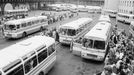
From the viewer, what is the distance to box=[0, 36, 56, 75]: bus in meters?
6.61

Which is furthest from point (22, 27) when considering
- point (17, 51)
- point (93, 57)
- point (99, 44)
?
point (17, 51)

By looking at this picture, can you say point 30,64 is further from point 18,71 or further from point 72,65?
point 72,65

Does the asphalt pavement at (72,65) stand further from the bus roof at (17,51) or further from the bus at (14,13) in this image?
the bus at (14,13)

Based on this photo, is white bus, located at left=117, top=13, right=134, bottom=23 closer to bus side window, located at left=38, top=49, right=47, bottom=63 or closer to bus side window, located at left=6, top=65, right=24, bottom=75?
bus side window, located at left=38, top=49, right=47, bottom=63

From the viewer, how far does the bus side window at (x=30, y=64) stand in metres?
7.60

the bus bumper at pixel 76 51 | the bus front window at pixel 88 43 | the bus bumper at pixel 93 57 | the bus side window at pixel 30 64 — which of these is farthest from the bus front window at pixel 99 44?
Answer: the bus side window at pixel 30 64

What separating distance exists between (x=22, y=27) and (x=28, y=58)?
40.8 ft

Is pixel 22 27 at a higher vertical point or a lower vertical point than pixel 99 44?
higher

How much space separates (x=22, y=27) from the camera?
761 inches

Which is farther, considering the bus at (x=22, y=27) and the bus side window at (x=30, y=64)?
the bus at (x=22, y=27)

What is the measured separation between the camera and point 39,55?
8875 mm

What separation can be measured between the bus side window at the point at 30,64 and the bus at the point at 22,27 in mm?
10826

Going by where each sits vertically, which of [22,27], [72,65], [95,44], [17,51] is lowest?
[72,65]

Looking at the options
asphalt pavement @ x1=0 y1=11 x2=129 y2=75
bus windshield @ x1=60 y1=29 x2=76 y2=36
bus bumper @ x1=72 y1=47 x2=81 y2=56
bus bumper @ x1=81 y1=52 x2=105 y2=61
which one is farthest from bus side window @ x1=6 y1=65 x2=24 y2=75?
bus windshield @ x1=60 y1=29 x2=76 y2=36
